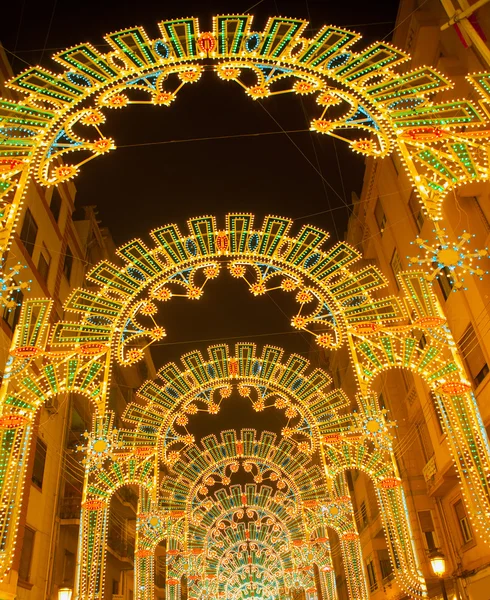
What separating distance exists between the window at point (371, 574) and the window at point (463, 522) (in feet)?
35.8

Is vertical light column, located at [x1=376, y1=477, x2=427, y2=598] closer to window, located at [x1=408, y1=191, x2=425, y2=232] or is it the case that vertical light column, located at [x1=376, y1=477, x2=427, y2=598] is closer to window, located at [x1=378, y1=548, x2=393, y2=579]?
window, located at [x1=408, y1=191, x2=425, y2=232]

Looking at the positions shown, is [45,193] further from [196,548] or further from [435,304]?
[196,548]

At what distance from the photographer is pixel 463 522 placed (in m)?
17.4

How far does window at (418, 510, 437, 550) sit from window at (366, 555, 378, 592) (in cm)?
884

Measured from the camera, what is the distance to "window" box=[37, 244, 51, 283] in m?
19.9

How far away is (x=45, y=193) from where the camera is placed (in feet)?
67.6

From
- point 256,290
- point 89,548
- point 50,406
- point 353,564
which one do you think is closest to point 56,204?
point 50,406

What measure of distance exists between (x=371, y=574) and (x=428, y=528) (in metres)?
10.4

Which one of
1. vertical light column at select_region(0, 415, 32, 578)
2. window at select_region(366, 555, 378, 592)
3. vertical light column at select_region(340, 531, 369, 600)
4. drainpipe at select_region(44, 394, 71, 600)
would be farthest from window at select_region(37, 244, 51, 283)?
window at select_region(366, 555, 378, 592)

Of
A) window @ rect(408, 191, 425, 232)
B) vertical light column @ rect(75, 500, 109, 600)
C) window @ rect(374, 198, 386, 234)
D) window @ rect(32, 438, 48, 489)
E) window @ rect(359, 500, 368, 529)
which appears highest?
window @ rect(374, 198, 386, 234)

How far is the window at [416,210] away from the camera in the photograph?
60.6 feet

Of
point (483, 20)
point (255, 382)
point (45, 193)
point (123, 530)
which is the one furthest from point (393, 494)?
point (123, 530)

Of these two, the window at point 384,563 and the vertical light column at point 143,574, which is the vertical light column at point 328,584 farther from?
the vertical light column at point 143,574

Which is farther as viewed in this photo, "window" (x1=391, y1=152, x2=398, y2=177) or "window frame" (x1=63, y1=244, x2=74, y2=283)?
"window frame" (x1=63, y1=244, x2=74, y2=283)
